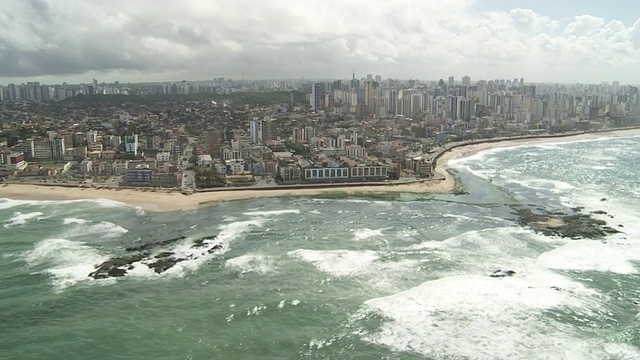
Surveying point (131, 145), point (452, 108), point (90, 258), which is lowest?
point (90, 258)

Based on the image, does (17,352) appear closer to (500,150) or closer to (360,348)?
(360,348)

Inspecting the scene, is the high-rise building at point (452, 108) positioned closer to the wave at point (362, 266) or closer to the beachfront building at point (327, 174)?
the beachfront building at point (327, 174)

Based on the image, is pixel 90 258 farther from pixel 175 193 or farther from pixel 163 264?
pixel 175 193

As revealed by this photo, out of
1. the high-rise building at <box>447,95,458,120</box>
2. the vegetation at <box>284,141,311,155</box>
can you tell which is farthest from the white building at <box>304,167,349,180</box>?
the high-rise building at <box>447,95,458,120</box>

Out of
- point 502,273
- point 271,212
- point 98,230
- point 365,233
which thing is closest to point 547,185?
point 365,233

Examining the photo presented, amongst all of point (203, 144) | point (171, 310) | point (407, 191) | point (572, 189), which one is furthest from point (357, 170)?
point (171, 310)

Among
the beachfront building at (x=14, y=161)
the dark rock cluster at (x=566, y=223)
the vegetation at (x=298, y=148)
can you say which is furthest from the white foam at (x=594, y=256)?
the beachfront building at (x=14, y=161)
